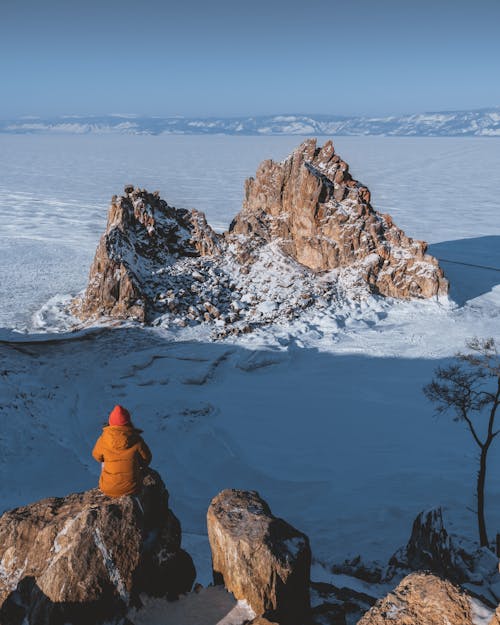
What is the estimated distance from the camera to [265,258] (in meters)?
30.2

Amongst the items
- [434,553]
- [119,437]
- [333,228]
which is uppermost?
[333,228]

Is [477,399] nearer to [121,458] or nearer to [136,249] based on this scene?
[121,458]

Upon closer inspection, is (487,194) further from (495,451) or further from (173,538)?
(173,538)

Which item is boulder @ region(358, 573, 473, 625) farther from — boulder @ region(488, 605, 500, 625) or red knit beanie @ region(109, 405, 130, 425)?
red knit beanie @ region(109, 405, 130, 425)

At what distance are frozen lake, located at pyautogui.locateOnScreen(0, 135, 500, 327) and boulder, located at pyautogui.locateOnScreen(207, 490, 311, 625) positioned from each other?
2045cm

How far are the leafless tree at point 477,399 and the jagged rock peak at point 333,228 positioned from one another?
19.7 feet

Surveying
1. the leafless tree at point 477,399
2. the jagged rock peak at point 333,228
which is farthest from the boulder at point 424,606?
the jagged rock peak at point 333,228

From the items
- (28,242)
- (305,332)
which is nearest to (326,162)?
(305,332)

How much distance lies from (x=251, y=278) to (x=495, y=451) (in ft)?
51.4

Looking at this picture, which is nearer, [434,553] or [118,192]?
[434,553]

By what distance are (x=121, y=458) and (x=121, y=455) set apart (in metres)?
0.04

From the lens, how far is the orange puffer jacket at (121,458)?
7.54 metres

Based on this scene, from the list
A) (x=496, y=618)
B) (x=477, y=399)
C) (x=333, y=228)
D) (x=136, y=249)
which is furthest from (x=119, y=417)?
(x=333, y=228)

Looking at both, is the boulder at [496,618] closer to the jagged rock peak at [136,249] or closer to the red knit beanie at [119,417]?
the red knit beanie at [119,417]
